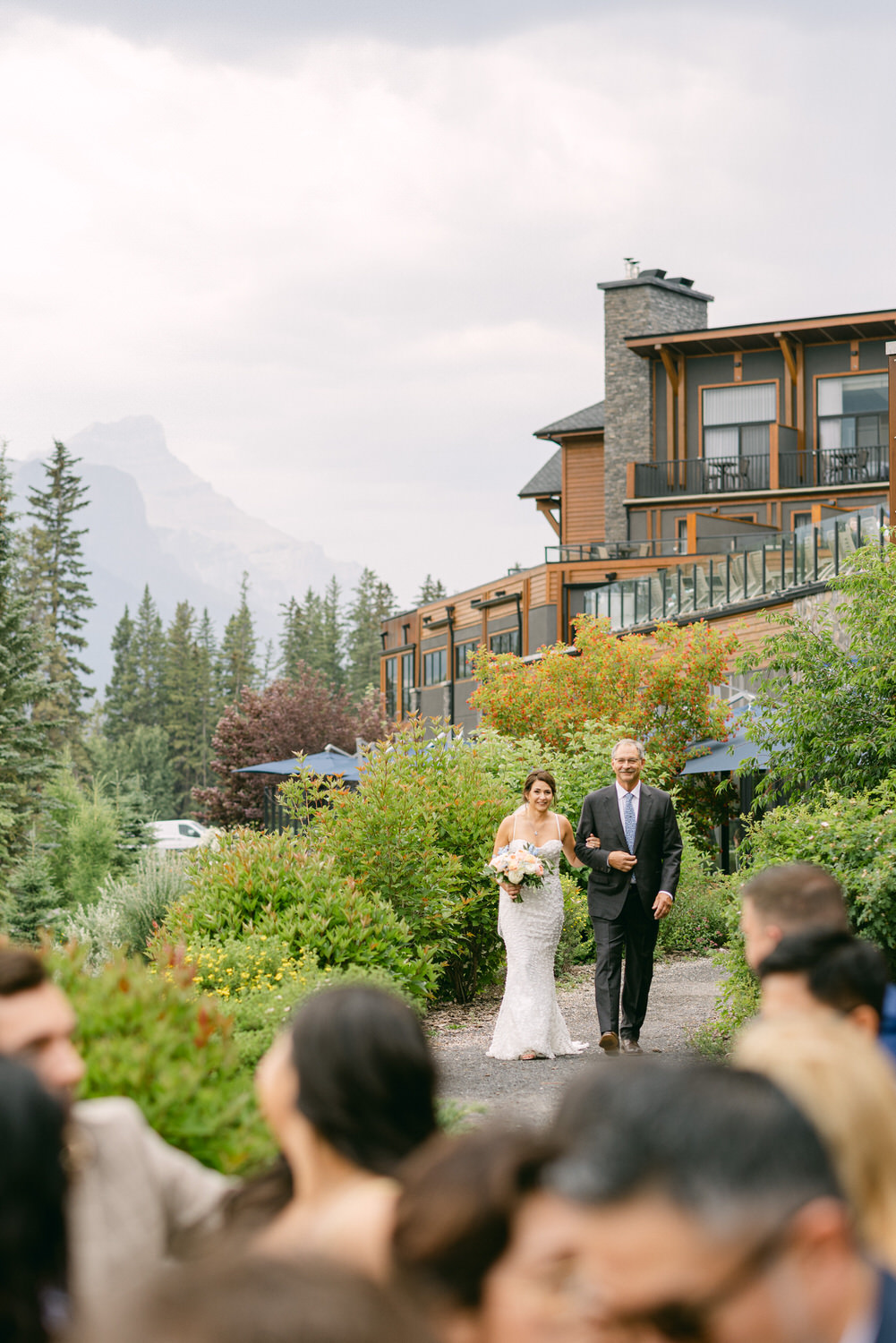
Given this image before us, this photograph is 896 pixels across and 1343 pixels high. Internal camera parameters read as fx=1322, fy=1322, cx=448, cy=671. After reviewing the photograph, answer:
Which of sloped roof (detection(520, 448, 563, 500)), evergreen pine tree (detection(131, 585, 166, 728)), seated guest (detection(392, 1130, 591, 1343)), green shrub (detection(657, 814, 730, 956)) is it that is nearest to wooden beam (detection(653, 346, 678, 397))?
sloped roof (detection(520, 448, 563, 500))

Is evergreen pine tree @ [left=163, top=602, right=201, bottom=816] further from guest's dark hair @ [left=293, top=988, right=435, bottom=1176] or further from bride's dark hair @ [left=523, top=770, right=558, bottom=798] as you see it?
guest's dark hair @ [left=293, top=988, right=435, bottom=1176]

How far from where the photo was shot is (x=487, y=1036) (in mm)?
10312

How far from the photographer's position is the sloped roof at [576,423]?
40472 millimetres

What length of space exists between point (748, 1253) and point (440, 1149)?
0.61 metres

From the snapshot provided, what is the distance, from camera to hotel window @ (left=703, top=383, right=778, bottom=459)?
120ft

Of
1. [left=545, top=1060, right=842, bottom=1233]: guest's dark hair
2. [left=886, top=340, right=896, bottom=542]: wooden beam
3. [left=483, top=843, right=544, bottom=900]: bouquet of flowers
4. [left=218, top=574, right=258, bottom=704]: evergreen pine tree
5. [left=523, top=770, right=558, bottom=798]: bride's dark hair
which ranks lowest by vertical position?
[left=483, top=843, right=544, bottom=900]: bouquet of flowers

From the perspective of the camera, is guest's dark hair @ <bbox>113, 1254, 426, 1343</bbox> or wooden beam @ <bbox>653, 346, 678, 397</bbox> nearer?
guest's dark hair @ <bbox>113, 1254, 426, 1343</bbox>

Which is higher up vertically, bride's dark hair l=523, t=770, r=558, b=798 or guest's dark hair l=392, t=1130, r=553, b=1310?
bride's dark hair l=523, t=770, r=558, b=798

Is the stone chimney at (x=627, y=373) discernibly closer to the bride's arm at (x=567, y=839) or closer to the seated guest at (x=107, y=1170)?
the bride's arm at (x=567, y=839)

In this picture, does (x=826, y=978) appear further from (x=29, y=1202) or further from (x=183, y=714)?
(x=183, y=714)

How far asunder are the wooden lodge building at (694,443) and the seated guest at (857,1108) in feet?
94.3

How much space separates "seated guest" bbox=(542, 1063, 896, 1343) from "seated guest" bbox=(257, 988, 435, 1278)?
30.2 inches

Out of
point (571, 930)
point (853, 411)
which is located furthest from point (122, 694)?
point (571, 930)

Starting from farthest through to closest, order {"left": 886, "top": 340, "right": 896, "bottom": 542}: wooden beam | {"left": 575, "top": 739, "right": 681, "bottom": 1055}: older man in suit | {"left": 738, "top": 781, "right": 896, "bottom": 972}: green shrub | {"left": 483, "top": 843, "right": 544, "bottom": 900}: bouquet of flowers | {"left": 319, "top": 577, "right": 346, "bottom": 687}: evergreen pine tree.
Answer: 1. {"left": 319, "top": 577, "right": 346, "bottom": 687}: evergreen pine tree
2. {"left": 886, "top": 340, "right": 896, "bottom": 542}: wooden beam
3. {"left": 483, "top": 843, "right": 544, "bottom": 900}: bouquet of flowers
4. {"left": 575, "top": 739, "right": 681, "bottom": 1055}: older man in suit
5. {"left": 738, "top": 781, "right": 896, "bottom": 972}: green shrub
